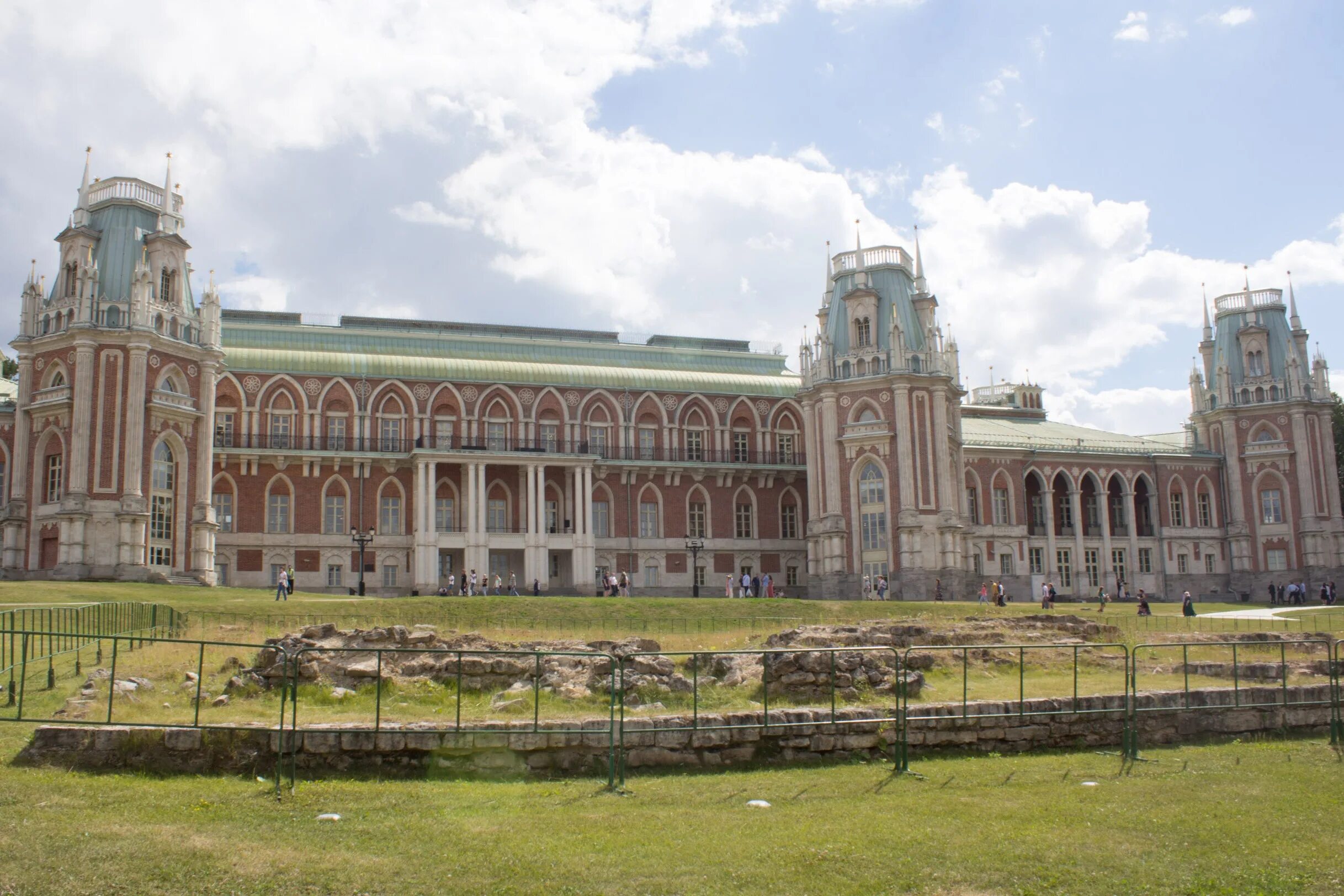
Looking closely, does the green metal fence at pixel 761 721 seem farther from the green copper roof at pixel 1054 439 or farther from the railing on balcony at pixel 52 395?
the green copper roof at pixel 1054 439

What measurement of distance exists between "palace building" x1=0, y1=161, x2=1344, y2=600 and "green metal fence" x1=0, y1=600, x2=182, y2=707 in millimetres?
18717

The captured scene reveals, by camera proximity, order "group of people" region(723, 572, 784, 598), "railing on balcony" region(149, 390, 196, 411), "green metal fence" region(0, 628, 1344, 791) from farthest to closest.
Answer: "group of people" region(723, 572, 784, 598) < "railing on balcony" region(149, 390, 196, 411) < "green metal fence" region(0, 628, 1344, 791)

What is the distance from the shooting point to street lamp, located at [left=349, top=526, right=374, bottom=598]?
171 feet

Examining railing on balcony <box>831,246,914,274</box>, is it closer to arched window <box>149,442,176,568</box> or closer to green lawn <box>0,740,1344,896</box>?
arched window <box>149,442,176,568</box>

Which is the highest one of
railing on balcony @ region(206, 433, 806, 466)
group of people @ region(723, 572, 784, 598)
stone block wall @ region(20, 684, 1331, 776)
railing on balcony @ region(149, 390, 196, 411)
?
railing on balcony @ region(149, 390, 196, 411)

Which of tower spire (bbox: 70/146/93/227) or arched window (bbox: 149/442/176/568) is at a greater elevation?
tower spire (bbox: 70/146/93/227)

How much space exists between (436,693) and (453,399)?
151 feet

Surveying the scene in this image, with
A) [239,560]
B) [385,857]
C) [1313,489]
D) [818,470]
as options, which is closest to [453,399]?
[239,560]

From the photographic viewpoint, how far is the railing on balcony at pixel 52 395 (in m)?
47.9

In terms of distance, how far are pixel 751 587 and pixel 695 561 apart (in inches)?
246

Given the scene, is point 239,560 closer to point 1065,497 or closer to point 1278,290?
point 1065,497

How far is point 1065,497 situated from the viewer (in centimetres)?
7088

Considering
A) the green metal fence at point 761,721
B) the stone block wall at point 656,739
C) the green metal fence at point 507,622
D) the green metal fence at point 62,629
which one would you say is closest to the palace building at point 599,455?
the green metal fence at point 507,622

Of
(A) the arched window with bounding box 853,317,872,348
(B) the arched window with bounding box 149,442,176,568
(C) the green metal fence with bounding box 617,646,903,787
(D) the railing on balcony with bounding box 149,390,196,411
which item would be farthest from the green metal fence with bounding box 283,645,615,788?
(A) the arched window with bounding box 853,317,872,348
